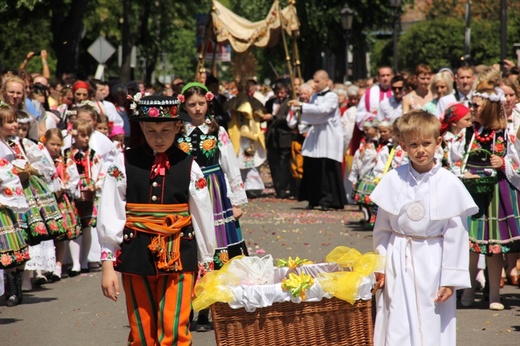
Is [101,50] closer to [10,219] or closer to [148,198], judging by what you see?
[10,219]

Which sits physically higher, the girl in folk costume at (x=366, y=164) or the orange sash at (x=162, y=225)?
the orange sash at (x=162, y=225)

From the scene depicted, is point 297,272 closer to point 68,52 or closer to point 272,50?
point 68,52

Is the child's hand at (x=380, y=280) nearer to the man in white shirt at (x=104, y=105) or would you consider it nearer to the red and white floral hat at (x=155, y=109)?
the red and white floral hat at (x=155, y=109)

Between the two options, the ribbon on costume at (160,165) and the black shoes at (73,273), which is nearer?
the ribbon on costume at (160,165)

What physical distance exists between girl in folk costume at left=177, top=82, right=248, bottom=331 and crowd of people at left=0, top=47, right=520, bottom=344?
1 cm

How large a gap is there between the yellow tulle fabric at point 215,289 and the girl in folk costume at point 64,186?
19.4ft

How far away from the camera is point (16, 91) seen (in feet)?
38.0

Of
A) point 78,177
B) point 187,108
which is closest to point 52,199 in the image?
point 78,177

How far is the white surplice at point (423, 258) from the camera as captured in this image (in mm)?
6309

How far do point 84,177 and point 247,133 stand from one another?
8.35 meters

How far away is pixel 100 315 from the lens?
384 inches

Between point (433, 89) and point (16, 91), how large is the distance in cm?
468

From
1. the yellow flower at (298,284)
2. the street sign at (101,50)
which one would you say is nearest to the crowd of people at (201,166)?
the yellow flower at (298,284)

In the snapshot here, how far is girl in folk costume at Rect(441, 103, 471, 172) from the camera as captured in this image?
9.81 metres
